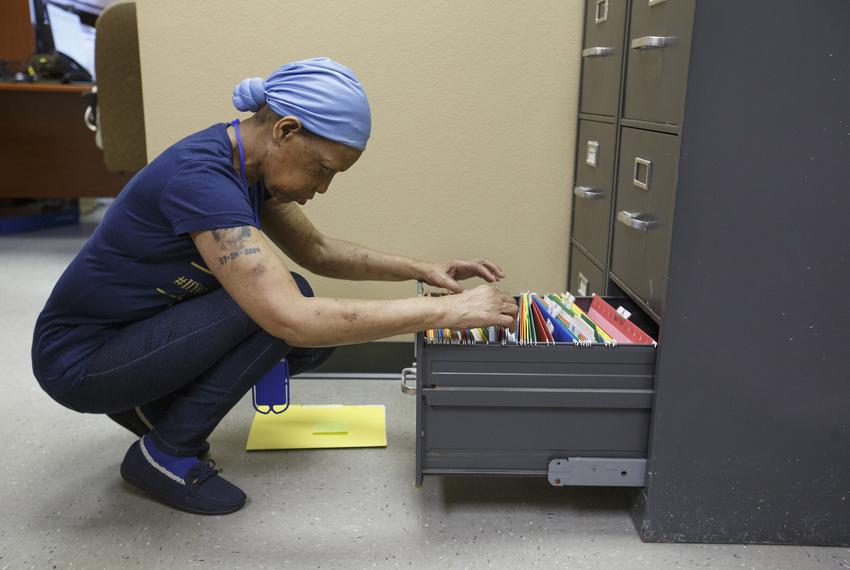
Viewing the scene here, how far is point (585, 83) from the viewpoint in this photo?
1908 millimetres

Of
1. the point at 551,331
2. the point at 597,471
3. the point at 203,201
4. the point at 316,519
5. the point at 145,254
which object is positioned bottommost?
the point at 316,519

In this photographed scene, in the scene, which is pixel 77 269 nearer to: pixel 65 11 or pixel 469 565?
pixel 469 565

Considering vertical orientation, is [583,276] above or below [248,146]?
below

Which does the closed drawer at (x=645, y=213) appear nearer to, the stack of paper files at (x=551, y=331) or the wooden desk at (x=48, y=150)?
the stack of paper files at (x=551, y=331)

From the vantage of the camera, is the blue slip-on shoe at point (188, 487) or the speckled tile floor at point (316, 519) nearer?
the speckled tile floor at point (316, 519)

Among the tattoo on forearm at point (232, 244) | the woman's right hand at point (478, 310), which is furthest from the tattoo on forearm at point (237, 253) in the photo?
the woman's right hand at point (478, 310)

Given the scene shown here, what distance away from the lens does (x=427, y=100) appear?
196 centimetres

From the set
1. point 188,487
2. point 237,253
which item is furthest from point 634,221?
point 188,487

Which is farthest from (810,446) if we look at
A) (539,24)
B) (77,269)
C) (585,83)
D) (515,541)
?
(77,269)

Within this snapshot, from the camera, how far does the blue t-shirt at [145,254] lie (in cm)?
122

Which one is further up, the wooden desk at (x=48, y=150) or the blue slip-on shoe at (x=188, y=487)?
the wooden desk at (x=48, y=150)

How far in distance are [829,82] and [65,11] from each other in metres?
4.36

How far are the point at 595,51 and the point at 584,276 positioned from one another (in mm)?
543

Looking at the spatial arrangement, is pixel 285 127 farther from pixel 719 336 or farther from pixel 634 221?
pixel 719 336
